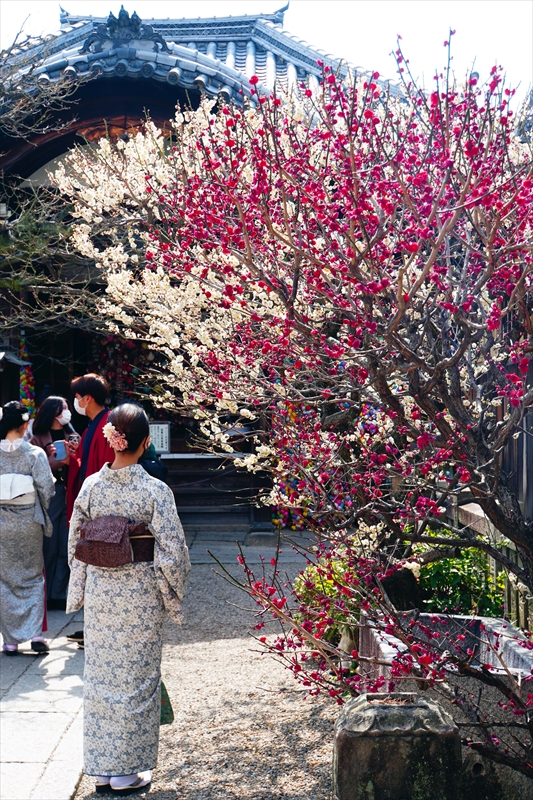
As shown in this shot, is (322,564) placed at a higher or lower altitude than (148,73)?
lower

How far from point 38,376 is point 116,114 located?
4.27 metres

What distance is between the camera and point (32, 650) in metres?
6.97

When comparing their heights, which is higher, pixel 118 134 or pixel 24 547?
pixel 118 134

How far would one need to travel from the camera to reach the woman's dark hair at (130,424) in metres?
4.71

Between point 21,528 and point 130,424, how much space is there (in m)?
2.80

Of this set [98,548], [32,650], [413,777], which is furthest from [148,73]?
[413,777]

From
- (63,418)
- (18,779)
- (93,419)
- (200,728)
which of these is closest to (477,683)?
(200,728)

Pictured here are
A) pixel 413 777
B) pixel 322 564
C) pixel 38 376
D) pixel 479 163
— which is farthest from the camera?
pixel 38 376

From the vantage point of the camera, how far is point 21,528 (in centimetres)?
703

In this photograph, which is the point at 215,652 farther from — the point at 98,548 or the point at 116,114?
the point at 116,114

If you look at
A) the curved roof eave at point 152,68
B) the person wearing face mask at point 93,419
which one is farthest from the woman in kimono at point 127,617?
the curved roof eave at point 152,68

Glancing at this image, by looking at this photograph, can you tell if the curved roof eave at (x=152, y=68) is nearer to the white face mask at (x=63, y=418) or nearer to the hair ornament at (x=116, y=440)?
the white face mask at (x=63, y=418)

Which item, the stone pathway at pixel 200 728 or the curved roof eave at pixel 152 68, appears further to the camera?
the curved roof eave at pixel 152 68

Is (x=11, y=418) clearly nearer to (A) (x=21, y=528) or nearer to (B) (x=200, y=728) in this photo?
(A) (x=21, y=528)
